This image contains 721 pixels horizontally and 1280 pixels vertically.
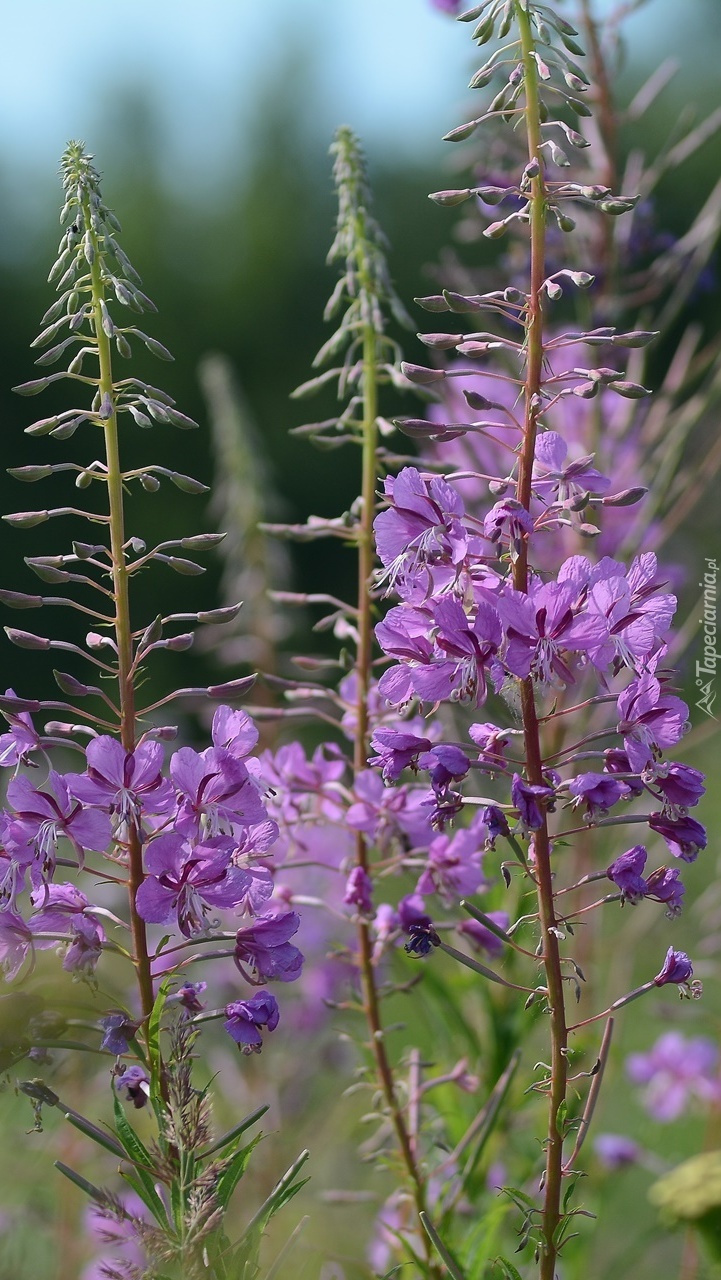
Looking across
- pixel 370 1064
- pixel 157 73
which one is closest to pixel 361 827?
A: pixel 370 1064

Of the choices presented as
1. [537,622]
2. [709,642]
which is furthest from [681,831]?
[709,642]

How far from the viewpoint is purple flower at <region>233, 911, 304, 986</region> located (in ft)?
4.47

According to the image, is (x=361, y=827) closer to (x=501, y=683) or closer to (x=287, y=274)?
(x=501, y=683)

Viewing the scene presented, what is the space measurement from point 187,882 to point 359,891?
18.1 inches

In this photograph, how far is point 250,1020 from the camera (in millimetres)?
1339

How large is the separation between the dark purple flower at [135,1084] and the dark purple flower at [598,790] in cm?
59

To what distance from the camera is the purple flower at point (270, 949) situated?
136 centimetres

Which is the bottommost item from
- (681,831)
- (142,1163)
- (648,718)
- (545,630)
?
(142,1163)

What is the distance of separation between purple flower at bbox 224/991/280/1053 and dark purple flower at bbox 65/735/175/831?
9.0 inches

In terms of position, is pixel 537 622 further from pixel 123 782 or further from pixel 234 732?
pixel 123 782

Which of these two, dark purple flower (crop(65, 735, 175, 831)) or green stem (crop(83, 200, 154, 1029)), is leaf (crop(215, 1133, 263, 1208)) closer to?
green stem (crop(83, 200, 154, 1029))

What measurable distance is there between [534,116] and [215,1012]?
3.56 feet

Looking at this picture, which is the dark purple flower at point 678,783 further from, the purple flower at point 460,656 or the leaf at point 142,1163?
the leaf at point 142,1163

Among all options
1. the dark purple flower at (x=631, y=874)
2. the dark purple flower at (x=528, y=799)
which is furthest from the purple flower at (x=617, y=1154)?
the dark purple flower at (x=528, y=799)
